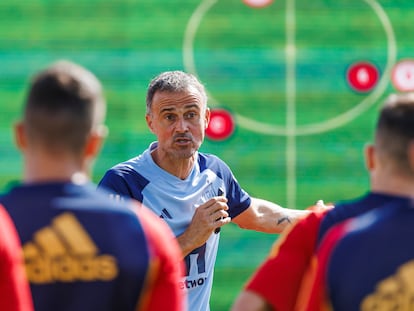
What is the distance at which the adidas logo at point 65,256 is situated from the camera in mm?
2551

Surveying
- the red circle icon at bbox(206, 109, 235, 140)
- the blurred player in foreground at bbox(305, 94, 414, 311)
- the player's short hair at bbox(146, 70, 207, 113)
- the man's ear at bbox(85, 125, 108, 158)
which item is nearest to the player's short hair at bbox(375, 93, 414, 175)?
the blurred player in foreground at bbox(305, 94, 414, 311)

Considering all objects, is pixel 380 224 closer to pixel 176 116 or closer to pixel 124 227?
pixel 124 227

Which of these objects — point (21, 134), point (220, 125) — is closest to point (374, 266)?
point (21, 134)

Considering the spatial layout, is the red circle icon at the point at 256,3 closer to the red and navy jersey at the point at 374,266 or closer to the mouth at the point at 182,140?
the mouth at the point at 182,140

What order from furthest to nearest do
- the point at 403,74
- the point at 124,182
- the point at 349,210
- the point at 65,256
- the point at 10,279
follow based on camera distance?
1. the point at 403,74
2. the point at 124,182
3. the point at 349,210
4. the point at 65,256
5. the point at 10,279

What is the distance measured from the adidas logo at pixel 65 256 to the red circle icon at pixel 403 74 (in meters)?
4.14

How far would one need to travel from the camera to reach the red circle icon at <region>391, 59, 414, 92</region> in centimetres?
637

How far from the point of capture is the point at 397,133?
106 inches

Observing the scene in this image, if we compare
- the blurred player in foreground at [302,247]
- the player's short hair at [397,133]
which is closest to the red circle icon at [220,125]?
the blurred player in foreground at [302,247]

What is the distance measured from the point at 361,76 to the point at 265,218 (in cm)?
190

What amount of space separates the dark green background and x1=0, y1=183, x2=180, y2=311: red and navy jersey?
363 cm

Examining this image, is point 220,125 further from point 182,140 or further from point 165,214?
point 165,214

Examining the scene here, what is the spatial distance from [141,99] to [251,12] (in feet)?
2.85

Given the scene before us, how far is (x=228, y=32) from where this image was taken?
6328mm
